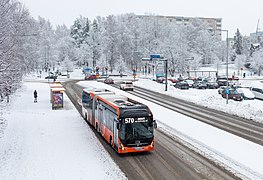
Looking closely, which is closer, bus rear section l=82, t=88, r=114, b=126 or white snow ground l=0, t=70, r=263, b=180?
white snow ground l=0, t=70, r=263, b=180

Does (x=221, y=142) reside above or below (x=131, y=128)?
below

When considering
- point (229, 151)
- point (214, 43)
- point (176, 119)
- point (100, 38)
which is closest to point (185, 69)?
point (100, 38)

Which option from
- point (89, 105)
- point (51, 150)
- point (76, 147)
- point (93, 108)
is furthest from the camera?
point (89, 105)

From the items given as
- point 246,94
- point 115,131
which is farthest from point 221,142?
point 246,94

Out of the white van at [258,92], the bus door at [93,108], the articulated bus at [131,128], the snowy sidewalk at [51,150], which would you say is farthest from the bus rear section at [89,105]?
the white van at [258,92]

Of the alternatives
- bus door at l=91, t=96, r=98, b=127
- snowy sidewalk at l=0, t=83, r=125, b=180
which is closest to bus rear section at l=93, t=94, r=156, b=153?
snowy sidewalk at l=0, t=83, r=125, b=180

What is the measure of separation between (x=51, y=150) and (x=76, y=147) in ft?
4.71

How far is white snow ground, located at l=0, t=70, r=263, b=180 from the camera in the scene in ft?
45.9

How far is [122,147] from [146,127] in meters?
1.60

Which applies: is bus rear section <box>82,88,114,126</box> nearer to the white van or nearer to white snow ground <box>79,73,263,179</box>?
white snow ground <box>79,73,263,179</box>

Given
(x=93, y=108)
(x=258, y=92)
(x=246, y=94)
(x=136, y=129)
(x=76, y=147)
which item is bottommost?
(x=76, y=147)

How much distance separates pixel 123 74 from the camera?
96.9 metres

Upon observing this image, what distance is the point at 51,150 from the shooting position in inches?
686

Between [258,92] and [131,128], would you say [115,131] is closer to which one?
[131,128]
